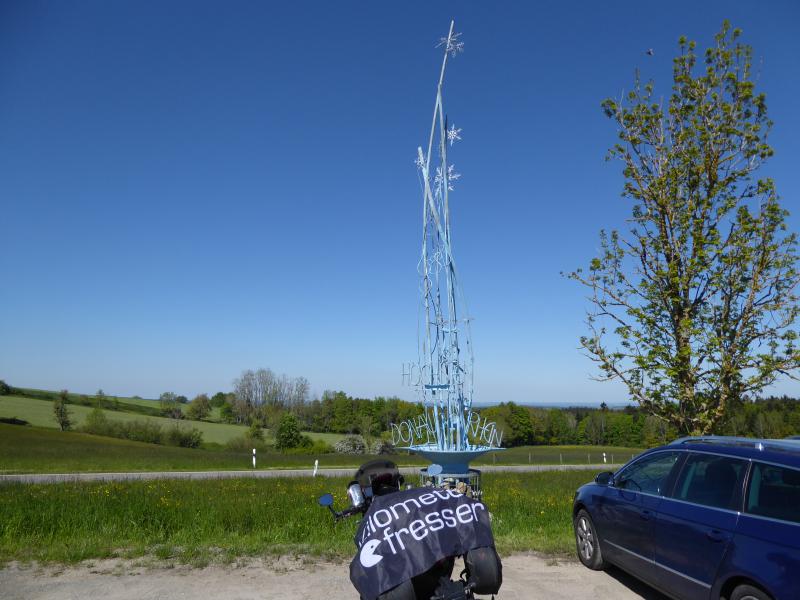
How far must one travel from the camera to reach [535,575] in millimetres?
6207

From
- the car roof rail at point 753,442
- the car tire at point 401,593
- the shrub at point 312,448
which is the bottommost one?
the shrub at point 312,448

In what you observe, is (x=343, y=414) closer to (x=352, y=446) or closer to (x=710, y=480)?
(x=352, y=446)

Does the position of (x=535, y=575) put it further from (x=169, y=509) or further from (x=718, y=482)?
(x=169, y=509)

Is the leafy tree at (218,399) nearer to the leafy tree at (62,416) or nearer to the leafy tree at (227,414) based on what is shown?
the leafy tree at (227,414)

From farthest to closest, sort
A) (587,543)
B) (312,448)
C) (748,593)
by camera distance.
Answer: (312,448)
(587,543)
(748,593)

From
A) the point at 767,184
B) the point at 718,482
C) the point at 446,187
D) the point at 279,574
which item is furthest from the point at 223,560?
the point at 767,184

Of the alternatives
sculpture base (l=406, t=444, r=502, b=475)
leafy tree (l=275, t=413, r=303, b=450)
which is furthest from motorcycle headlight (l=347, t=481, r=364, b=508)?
leafy tree (l=275, t=413, r=303, b=450)

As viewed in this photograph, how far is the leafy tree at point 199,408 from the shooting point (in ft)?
262

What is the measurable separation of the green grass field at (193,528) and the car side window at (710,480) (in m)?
2.71

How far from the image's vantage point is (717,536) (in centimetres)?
431

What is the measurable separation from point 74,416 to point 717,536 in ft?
227

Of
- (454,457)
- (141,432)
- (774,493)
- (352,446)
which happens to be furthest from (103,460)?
(774,493)

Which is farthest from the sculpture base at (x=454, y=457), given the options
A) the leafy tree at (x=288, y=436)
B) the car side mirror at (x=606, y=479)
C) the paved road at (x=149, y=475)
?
the leafy tree at (x=288, y=436)

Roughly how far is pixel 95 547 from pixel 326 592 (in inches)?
134
